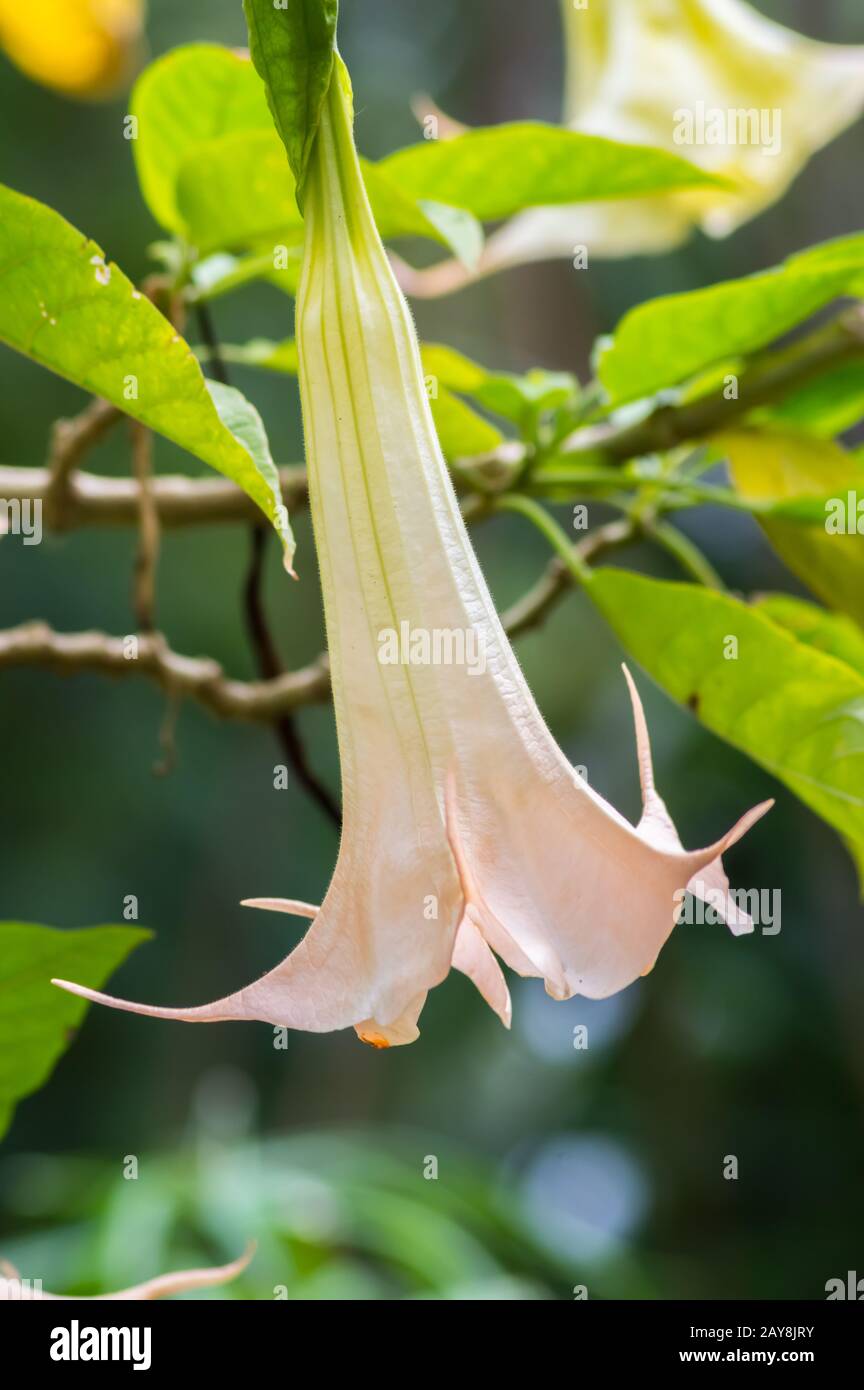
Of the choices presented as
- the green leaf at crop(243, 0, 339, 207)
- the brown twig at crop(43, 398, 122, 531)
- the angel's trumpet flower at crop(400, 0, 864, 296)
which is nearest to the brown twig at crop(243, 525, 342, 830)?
the brown twig at crop(43, 398, 122, 531)

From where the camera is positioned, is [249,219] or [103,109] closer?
[249,219]

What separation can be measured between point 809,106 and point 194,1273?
531mm

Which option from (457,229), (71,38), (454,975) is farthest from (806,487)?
(454,975)

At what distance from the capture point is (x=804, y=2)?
7.08 feet

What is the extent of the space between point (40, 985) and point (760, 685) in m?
0.22

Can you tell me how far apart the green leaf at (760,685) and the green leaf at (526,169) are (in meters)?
0.12

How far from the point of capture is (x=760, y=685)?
0.39 m

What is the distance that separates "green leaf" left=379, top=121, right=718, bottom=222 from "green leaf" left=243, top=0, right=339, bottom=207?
0.57 feet

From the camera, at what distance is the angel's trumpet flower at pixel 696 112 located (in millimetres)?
604

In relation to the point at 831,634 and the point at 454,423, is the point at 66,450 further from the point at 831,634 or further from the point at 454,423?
the point at 831,634

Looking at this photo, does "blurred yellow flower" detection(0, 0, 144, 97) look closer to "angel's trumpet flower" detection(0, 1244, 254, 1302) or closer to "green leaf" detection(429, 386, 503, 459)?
"green leaf" detection(429, 386, 503, 459)

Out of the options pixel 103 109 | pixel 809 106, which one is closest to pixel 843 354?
pixel 809 106
